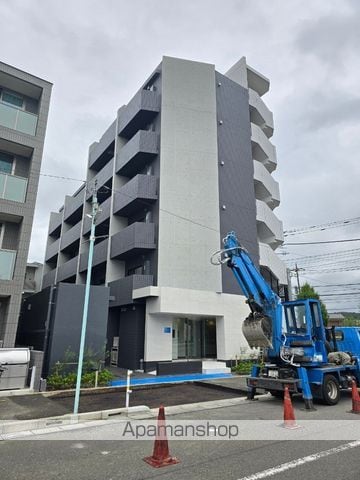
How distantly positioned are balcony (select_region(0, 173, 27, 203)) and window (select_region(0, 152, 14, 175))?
161 centimetres

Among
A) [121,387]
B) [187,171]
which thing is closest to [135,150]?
[187,171]

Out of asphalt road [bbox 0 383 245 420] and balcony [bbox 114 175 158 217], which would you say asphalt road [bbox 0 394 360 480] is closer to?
asphalt road [bbox 0 383 245 420]

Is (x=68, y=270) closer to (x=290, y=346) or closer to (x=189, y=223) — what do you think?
(x=189, y=223)

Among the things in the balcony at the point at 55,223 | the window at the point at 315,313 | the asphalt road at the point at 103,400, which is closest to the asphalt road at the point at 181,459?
the asphalt road at the point at 103,400

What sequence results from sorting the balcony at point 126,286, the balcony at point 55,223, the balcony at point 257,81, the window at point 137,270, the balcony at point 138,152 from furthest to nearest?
the balcony at point 55,223, the balcony at point 257,81, the balcony at point 138,152, the window at point 137,270, the balcony at point 126,286

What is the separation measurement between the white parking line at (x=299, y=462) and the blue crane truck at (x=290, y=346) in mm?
3429

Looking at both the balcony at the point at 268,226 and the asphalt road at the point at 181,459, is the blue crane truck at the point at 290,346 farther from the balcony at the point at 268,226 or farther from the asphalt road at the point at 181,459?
the balcony at the point at 268,226

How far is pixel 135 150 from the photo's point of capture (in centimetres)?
2156

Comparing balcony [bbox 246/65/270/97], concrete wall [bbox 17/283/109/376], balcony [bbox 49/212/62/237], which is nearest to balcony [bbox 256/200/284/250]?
balcony [bbox 246/65/270/97]

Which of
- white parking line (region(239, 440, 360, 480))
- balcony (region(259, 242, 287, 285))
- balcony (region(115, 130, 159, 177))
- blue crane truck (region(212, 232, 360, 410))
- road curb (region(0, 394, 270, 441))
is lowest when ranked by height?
road curb (region(0, 394, 270, 441))

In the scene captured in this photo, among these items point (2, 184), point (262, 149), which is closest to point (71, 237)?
point (2, 184)

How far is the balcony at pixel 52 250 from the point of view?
116 ft

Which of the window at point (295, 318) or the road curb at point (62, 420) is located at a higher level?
the window at point (295, 318)

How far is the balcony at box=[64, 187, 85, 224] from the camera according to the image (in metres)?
31.3
